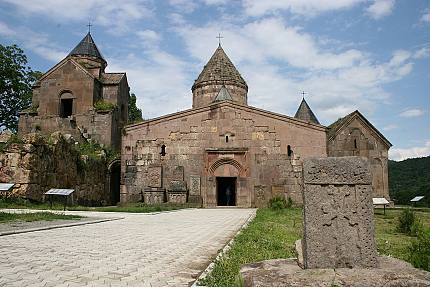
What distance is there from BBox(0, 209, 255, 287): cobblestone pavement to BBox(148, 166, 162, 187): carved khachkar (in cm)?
1154

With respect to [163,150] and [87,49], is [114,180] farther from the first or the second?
[87,49]

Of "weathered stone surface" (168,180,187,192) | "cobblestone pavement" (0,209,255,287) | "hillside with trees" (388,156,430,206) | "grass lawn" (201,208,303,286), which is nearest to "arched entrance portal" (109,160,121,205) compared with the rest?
"weathered stone surface" (168,180,187,192)

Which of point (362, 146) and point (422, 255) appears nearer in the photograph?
point (422, 255)

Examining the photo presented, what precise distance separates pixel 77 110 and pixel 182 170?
8.44m

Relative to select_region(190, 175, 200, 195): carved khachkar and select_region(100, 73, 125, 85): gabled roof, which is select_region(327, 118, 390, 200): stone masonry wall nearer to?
select_region(190, 175, 200, 195): carved khachkar

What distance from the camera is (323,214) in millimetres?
3576

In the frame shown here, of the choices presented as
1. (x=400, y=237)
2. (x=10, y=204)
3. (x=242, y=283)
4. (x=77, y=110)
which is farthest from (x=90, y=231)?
(x=77, y=110)

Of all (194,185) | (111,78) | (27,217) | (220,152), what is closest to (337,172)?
(27,217)

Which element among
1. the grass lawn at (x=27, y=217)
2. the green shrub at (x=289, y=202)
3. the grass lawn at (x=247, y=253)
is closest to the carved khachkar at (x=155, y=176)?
the green shrub at (x=289, y=202)

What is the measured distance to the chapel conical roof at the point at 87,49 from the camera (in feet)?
85.3

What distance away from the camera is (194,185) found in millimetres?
20016

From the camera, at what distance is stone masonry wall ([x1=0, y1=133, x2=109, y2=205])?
1489 cm

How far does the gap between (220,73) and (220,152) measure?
356 inches

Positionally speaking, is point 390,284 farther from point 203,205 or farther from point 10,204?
point 203,205
